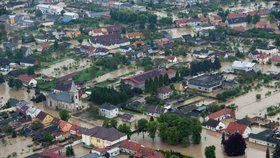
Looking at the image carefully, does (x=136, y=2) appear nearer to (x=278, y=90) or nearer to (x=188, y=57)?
(x=188, y=57)

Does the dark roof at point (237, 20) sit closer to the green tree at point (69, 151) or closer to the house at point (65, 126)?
the house at point (65, 126)

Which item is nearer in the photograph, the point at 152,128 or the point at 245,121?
the point at 152,128

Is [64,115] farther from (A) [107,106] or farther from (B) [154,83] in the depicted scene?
(B) [154,83]

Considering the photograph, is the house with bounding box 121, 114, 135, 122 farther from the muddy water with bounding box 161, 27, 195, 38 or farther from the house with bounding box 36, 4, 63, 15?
the house with bounding box 36, 4, 63, 15

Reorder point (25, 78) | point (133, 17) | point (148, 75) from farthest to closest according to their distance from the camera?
1. point (133, 17)
2. point (25, 78)
3. point (148, 75)

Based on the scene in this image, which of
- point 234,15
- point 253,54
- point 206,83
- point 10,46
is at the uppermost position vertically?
point 234,15

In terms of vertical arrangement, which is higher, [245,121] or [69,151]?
[245,121]

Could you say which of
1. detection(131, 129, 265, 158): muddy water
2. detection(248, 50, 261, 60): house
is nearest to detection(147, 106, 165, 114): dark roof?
detection(131, 129, 265, 158): muddy water

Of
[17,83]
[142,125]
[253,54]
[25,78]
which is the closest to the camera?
[142,125]

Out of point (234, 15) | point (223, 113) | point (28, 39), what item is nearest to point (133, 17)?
point (234, 15)
